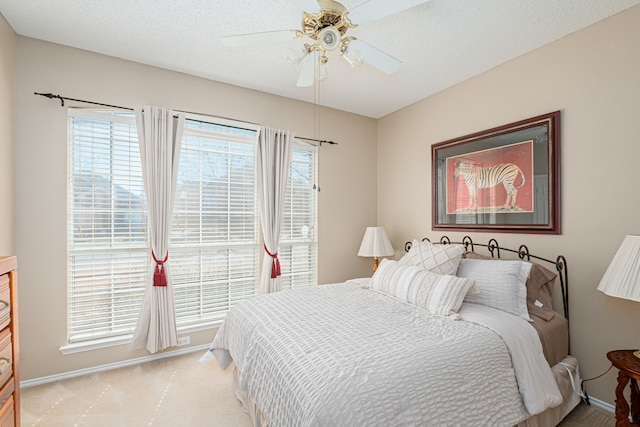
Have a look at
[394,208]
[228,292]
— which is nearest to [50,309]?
[228,292]

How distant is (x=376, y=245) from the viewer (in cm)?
354

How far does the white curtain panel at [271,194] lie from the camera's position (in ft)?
10.7

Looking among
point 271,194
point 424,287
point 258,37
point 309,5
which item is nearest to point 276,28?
point 258,37

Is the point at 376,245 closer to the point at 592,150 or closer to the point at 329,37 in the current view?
the point at 592,150

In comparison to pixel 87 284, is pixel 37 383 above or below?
below

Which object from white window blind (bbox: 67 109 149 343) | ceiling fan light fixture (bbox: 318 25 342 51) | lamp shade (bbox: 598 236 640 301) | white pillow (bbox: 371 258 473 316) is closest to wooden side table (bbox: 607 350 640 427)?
lamp shade (bbox: 598 236 640 301)

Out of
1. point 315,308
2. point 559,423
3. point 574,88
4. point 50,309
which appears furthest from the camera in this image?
point 50,309

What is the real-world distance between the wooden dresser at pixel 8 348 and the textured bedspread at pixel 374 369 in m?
1.09

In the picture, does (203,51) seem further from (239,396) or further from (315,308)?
(239,396)

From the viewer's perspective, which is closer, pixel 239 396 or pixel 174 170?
pixel 239 396

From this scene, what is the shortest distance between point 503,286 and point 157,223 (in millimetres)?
2887

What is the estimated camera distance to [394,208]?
3.93 meters

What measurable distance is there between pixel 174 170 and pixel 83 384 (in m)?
1.91

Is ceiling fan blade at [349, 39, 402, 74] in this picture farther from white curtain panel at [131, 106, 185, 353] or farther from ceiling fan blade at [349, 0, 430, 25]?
white curtain panel at [131, 106, 185, 353]
